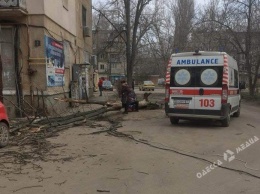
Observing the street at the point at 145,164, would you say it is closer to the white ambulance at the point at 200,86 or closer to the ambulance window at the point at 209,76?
the white ambulance at the point at 200,86

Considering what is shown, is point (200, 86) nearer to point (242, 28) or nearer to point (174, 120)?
point (174, 120)

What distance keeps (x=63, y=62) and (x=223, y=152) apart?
11209 millimetres

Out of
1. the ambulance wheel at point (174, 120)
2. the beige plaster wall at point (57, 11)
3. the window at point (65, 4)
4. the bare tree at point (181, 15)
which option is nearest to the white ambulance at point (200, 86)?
the ambulance wheel at point (174, 120)

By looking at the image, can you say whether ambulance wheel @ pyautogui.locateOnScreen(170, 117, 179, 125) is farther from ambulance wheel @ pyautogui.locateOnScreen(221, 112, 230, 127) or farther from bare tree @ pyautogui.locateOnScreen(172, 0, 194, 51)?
bare tree @ pyautogui.locateOnScreen(172, 0, 194, 51)

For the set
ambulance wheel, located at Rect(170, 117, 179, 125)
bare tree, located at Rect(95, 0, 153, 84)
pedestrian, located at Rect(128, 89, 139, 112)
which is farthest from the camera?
bare tree, located at Rect(95, 0, 153, 84)

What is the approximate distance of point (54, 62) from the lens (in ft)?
51.4

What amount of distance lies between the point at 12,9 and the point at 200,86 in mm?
7361

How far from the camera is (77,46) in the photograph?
859 inches

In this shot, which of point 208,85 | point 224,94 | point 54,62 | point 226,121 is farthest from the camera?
point 54,62

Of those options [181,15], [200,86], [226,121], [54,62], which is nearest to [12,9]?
[54,62]

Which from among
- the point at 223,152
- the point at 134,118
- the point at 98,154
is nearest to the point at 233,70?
the point at 134,118

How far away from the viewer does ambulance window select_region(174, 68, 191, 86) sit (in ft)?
39.7

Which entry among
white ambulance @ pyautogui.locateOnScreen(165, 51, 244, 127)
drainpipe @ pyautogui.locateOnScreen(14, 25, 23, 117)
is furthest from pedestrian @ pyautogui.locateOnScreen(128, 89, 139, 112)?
drainpipe @ pyautogui.locateOnScreen(14, 25, 23, 117)

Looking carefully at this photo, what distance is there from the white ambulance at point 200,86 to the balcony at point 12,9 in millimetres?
6019
